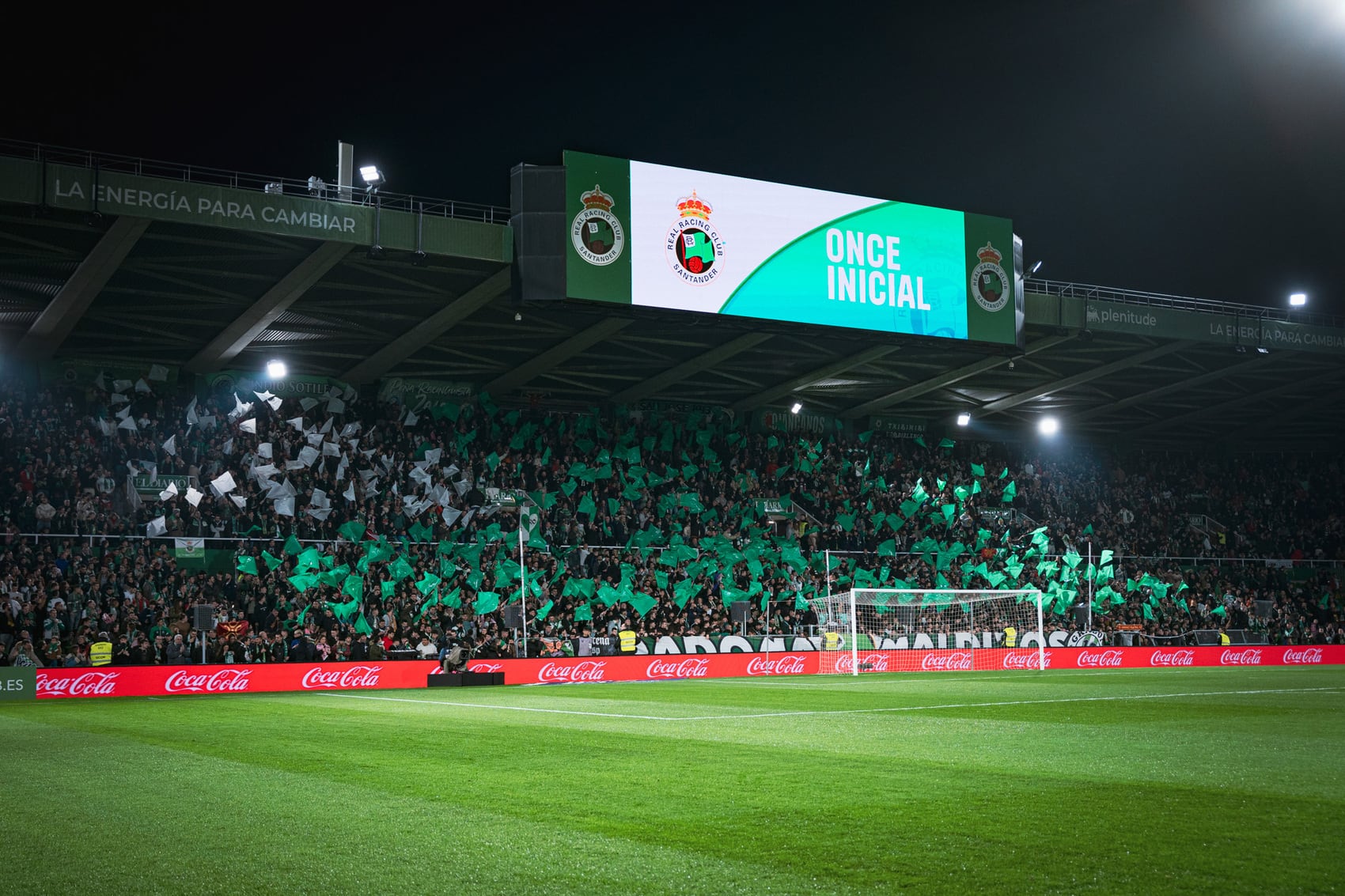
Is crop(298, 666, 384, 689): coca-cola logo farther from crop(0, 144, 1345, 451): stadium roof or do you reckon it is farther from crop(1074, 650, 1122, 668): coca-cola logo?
crop(1074, 650, 1122, 668): coca-cola logo

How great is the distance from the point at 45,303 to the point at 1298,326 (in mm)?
41713

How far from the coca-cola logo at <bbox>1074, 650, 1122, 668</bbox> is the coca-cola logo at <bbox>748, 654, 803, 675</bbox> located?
9.70 metres

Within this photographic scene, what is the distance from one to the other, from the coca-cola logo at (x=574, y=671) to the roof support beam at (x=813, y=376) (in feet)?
47.6

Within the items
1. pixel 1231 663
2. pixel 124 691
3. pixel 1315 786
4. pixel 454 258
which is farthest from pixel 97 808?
pixel 1231 663

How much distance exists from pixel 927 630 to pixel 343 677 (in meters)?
21.4

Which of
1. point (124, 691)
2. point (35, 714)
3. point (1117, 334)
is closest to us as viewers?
point (35, 714)

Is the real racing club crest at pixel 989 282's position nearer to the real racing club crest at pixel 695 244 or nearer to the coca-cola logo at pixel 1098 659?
the real racing club crest at pixel 695 244

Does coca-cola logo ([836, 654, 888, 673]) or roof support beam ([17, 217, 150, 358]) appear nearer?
roof support beam ([17, 217, 150, 358])

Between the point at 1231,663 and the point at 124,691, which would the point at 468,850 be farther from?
the point at 1231,663

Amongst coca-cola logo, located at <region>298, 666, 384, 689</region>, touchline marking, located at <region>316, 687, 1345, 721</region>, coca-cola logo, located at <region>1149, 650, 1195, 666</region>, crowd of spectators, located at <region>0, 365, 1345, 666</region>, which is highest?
crowd of spectators, located at <region>0, 365, 1345, 666</region>

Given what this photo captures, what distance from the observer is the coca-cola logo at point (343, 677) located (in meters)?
31.4

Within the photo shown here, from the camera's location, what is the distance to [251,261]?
3272 cm

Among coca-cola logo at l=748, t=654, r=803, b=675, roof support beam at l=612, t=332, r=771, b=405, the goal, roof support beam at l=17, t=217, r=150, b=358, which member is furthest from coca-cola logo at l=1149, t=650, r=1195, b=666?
roof support beam at l=17, t=217, r=150, b=358

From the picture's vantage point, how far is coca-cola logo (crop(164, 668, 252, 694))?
29844 millimetres
